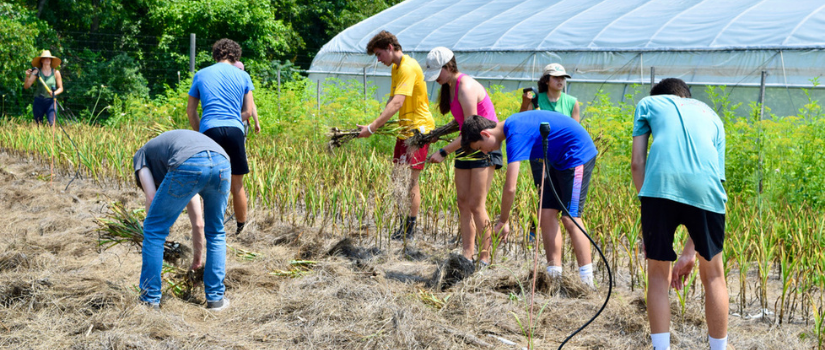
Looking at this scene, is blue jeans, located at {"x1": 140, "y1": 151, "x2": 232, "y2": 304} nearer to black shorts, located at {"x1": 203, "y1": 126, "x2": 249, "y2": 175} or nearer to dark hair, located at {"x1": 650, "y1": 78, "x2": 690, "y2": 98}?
black shorts, located at {"x1": 203, "y1": 126, "x2": 249, "y2": 175}

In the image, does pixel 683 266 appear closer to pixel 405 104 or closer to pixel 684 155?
pixel 684 155

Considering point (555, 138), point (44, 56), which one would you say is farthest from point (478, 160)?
point (44, 56)

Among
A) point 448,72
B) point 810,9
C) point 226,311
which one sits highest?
point 810,9

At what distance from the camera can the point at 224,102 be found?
4.52 meters

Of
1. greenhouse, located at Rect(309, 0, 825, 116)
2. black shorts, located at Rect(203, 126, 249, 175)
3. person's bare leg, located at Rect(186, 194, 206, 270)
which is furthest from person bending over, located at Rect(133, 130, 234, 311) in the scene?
greenhouse, located at Rect(309, 0, 825, 116)

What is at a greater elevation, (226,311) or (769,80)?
(769,80)

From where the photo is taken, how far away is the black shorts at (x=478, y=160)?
13.0ft

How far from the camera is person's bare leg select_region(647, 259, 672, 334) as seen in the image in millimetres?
2729

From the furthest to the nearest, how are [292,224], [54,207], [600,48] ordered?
[600,48] → [54,207] → [292,224]

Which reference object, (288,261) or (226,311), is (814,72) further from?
(226,311)

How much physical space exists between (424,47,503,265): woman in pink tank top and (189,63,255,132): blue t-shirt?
1.36 meters

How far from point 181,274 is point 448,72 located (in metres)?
1.90

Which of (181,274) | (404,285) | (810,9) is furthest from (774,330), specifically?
(810,9)

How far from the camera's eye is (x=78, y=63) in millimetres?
15969
